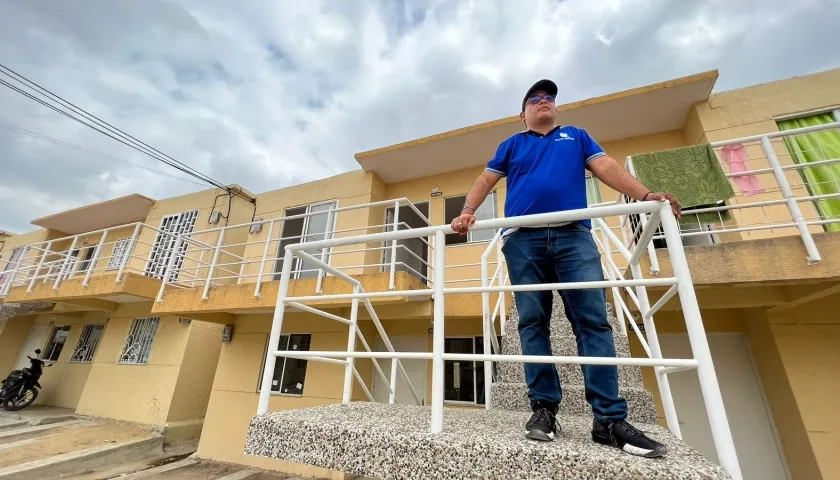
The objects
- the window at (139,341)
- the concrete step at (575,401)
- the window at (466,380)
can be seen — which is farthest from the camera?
the window at (139,341)

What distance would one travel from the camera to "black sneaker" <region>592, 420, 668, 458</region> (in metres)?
1.10

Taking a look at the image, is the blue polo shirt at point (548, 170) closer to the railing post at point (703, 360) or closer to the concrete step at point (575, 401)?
the railing post at point (703, 360)

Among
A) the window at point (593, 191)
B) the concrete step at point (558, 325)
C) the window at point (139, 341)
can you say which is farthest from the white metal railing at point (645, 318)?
the window at point (139, 341)

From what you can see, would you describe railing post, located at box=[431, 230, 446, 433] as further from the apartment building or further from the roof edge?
the roof edge

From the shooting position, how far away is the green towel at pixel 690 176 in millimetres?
3406

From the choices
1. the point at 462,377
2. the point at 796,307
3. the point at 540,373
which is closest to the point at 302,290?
the point at 462,377

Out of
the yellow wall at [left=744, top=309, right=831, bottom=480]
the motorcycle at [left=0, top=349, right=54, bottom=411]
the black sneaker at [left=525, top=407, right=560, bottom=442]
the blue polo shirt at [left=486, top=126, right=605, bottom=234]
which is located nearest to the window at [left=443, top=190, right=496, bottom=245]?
the yellow wall at [left=744, top=309, right=831, bottom=480]

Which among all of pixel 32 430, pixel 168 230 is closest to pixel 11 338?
pixel 32 430

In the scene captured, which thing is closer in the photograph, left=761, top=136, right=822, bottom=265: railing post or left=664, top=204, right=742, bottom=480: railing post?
left=664, top=204, right=742, bottom=480: railing post

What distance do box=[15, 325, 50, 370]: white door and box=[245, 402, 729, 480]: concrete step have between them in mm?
15285

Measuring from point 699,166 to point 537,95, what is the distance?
2.90 metres

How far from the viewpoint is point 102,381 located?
846 cm

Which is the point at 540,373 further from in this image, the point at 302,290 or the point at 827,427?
the point at 827,427

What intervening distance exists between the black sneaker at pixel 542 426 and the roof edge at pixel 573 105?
202 inches
